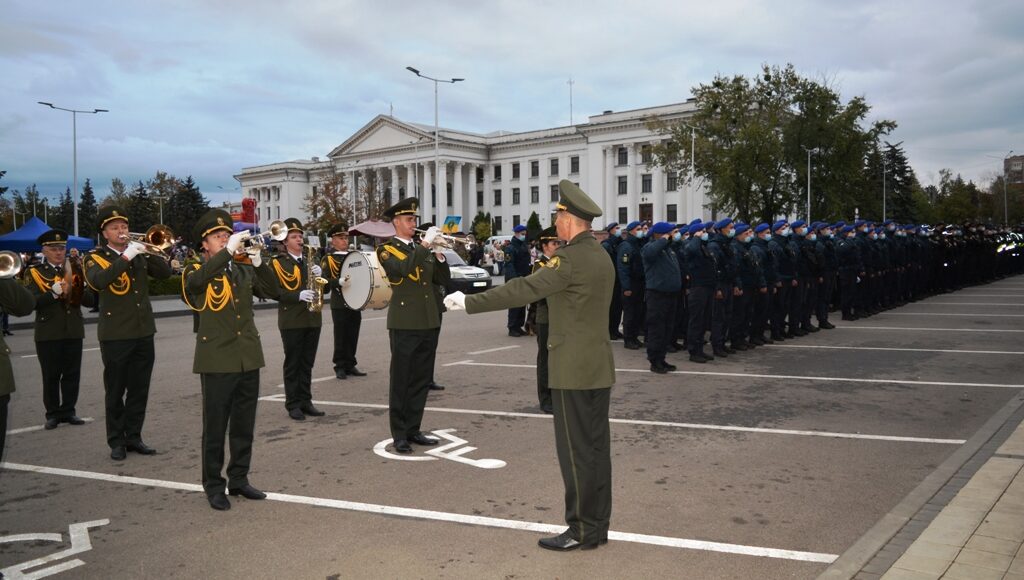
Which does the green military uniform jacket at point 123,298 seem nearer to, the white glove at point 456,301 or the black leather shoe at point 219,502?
the black leather shoe at point 219,502

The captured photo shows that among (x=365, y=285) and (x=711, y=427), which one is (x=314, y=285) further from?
(x=711, y=427)

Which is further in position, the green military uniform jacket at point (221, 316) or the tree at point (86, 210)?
the tree at point (86, 210)

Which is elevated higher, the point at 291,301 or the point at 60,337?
the point at 291,301

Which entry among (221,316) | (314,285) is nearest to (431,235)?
(221,316)

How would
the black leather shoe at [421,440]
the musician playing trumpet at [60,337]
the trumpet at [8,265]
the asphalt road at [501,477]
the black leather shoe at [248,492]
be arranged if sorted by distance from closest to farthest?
1. the trumpet at [8,265]
2. the asphalt road at [501,477]
3. the black leather shoe at [248,492]
4. the black leather shoe at [421,440]
5. the musician playing trumpet at [60,337]

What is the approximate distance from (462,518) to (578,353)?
4.67 ft

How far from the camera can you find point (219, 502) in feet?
18.1

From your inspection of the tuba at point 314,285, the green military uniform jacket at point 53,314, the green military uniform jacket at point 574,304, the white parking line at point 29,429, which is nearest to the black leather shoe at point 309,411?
the tuba at point 314,285

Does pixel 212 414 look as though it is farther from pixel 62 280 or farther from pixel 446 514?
pixel 62 280

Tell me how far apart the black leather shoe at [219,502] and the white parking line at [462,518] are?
326 millimetres

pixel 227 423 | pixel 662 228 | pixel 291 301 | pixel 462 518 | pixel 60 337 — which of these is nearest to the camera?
pixel 462 518

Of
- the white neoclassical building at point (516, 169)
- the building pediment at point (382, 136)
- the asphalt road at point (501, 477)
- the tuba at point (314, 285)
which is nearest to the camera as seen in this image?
the asphalt road at point (501, 477)

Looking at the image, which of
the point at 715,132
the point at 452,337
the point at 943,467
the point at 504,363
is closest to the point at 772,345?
the point at 504,363

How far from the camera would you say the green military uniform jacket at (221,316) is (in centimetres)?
574
